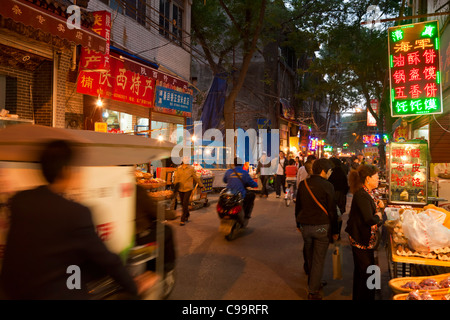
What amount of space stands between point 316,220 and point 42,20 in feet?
21.7

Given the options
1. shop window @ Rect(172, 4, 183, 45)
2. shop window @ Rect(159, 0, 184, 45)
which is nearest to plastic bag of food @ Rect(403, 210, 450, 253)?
shop window @ Rect(159, 0, 184, 45)

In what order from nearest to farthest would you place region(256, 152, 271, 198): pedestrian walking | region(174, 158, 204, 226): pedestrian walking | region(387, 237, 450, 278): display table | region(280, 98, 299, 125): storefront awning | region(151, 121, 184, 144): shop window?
region(387, 237, 450, 278): display table
region(174, 158, 204, 226): pedestrian walking
region(256, 152, 271, 198): pedestrian walking
region(151, 121, 184, 144): shop window
region(280, 98, 299, 125): storefront awning

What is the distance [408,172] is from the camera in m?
8.62

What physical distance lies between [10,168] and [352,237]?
415cm

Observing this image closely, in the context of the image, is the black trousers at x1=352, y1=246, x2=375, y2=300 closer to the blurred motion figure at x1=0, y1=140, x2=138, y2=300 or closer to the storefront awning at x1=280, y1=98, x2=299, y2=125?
the blurred motion figure at x1=0, y1=140, x2=138, y2=300

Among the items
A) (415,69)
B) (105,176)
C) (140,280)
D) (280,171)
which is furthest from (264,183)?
(140,280)

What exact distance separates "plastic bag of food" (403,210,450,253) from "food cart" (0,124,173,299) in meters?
2.91

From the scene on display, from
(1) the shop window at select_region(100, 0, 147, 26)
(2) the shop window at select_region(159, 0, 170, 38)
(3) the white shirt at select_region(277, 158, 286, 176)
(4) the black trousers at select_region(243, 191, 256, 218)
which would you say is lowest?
(4) the black trousers at select_region(243, 191, 256, 218)

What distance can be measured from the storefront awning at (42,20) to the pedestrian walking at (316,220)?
20.1 feet

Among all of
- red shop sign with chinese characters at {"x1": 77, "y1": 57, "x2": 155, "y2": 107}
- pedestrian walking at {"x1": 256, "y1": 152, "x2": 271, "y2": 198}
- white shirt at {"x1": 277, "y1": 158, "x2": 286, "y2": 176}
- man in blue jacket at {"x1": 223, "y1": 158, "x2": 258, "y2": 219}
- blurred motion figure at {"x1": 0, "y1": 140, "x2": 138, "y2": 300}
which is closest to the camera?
blurred motion figure at {"x1": 0, "y1": 140, "x2": 138, "y2": 300}

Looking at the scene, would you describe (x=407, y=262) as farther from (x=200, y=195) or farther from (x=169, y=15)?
(x=169, y=15)

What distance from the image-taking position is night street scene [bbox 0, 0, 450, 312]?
7.25ft

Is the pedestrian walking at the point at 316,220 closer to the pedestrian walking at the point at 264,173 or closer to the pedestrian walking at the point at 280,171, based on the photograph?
the pedestrian walking at the point at 280,171

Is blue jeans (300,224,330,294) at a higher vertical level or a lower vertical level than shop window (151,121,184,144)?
lower
